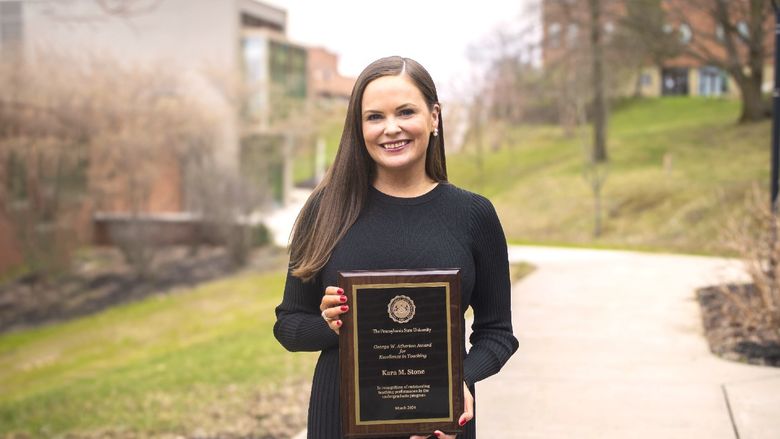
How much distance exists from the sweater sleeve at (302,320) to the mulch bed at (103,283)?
17.9 meters

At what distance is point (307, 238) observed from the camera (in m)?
2.36

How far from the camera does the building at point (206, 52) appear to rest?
24.1m

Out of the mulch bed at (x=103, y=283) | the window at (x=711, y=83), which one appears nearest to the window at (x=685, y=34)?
the window at (x=711, y=83)

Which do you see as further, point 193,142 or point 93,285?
point 193,142

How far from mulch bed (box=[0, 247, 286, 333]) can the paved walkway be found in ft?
41.3

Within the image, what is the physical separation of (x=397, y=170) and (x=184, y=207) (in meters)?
24.1

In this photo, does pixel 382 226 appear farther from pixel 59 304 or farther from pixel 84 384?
pixel 59 304

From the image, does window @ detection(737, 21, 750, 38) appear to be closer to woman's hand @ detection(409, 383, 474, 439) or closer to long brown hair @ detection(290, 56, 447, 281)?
long brown hair @ detection(290, 56, 447, 281)

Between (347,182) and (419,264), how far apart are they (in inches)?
11.1

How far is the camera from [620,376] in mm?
6262

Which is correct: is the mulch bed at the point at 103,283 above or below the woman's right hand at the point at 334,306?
below

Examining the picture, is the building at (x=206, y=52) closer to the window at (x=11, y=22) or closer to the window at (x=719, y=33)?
the window at (x=11, y=22)

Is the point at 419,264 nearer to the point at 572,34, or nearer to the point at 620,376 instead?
the point at 620,376

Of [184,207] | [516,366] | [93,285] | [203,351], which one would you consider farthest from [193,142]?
[516,366]
